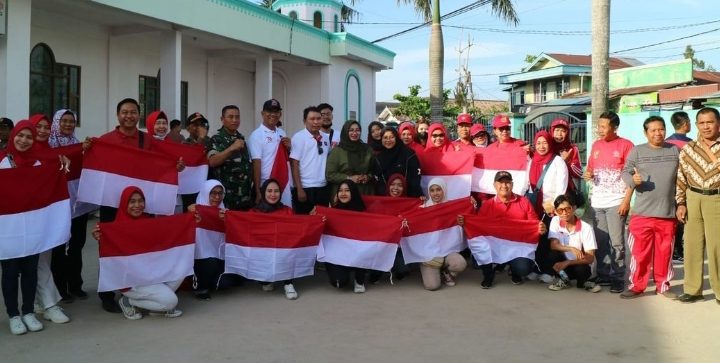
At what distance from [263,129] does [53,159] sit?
83.1 inches

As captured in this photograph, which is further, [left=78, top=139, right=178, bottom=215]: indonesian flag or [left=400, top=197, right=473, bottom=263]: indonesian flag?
[left=400, top=197, right=473, bottom=263]: indonesian flag

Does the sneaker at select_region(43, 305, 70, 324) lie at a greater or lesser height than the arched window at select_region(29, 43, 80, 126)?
lesser

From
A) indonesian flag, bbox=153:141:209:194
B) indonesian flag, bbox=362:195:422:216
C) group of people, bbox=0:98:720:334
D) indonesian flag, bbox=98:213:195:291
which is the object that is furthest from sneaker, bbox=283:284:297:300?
indonesian flag, bbox=153:141:209:194

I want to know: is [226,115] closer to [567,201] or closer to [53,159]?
[53,159]

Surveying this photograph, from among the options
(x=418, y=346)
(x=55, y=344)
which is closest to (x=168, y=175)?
(x=55, y=344)

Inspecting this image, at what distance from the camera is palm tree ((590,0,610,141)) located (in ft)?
32.5

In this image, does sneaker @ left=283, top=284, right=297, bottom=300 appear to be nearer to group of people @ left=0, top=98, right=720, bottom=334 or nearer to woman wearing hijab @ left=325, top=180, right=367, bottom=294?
group of people @ left=0, top=98, right=720, bottom=334

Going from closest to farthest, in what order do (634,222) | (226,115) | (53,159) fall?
1. (53,159)
2. (634,222)
3. (226,115)

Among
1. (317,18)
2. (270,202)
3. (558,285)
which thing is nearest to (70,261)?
(270,202)

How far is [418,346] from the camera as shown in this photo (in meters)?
4.16

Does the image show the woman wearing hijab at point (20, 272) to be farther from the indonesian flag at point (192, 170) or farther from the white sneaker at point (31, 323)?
the indonesian flag at point (192, 170)

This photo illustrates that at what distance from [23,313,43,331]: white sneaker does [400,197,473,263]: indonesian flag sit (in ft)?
11.1

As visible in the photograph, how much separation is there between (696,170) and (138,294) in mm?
5016

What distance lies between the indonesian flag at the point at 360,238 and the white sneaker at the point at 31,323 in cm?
249
